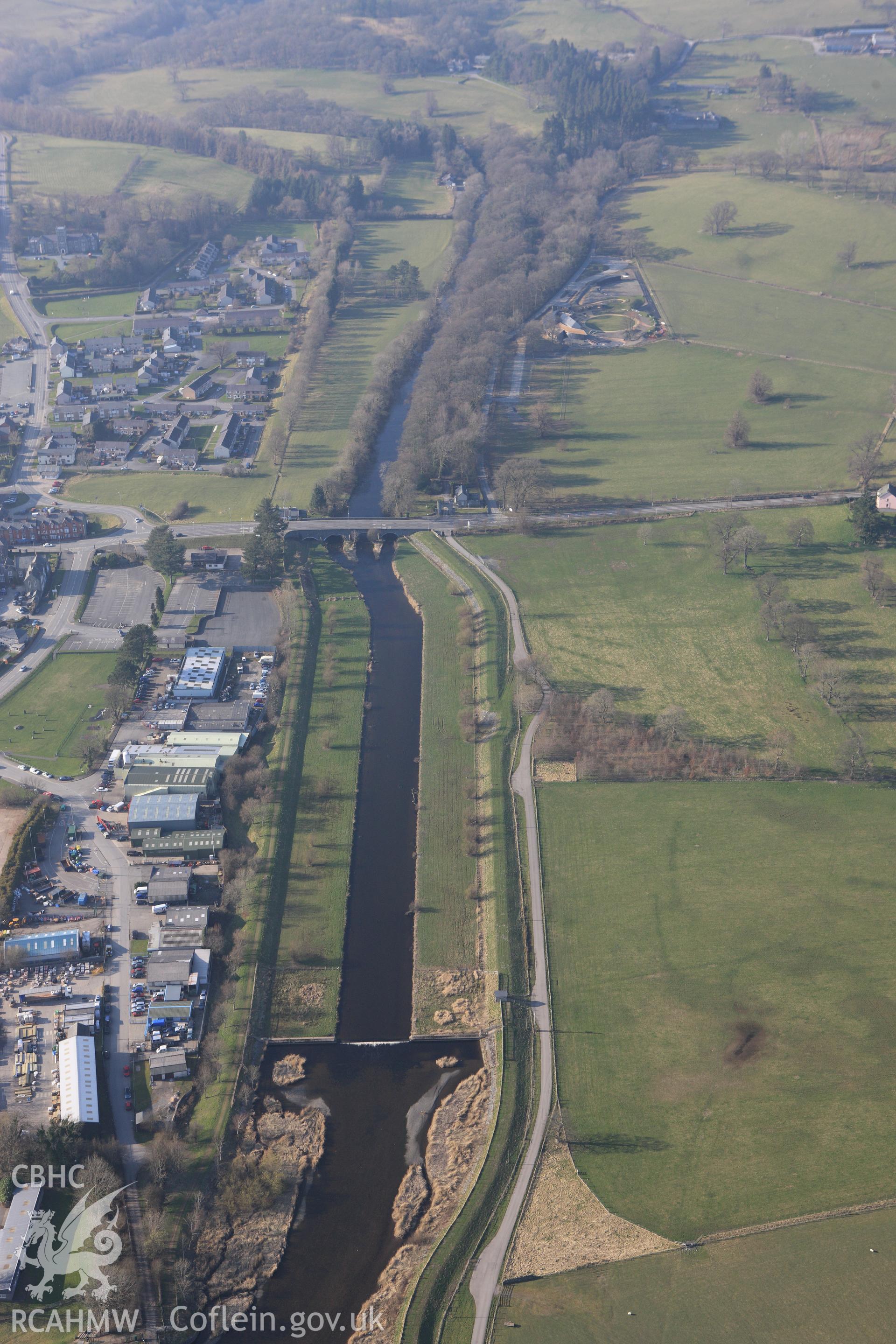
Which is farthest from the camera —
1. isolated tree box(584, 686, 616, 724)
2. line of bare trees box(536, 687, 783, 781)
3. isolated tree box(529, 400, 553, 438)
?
isolated tree box(529, 400, 553, 438)

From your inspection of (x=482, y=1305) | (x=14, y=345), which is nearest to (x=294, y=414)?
(x=14, y=345)

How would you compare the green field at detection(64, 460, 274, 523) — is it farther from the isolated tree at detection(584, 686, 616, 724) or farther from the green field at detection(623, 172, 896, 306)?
the green field at detection(623, 172, 896, 306)

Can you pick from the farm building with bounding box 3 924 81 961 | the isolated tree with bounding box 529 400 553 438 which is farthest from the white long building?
the isolated tree with bounding box 529 400 553 438

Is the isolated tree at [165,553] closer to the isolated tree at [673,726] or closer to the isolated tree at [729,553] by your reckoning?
the isolated tree at [673,726]

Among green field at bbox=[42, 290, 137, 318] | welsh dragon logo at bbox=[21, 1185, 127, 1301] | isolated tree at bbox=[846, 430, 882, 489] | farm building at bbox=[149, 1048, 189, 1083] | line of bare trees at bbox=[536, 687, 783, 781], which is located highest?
isolated tree at bbox=[846, 430, 882, 489]

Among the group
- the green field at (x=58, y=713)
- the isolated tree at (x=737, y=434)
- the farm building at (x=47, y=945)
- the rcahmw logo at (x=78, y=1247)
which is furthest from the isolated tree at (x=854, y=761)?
the isolated tree at (x=737, y=434)

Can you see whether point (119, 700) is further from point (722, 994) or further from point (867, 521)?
point (867, 521)
